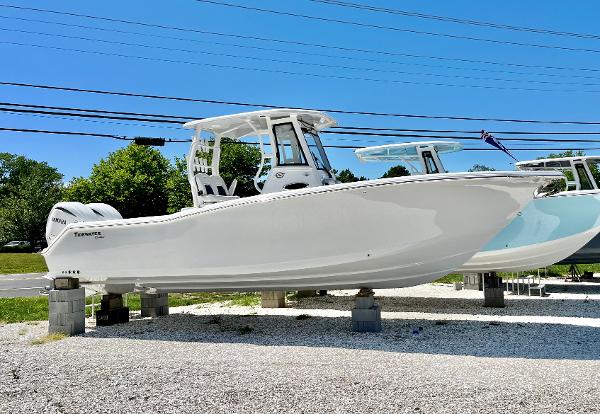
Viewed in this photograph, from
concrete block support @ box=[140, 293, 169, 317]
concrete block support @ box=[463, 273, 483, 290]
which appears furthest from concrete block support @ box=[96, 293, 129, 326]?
concrete block support @ box=[463, 273, 483, 290]

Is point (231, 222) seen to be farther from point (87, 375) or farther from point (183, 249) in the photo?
point (87, 375)

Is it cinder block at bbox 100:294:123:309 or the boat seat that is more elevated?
the boat seat

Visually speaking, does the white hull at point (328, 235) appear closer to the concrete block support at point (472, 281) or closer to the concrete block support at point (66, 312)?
the concrete block support at point (66, 312)

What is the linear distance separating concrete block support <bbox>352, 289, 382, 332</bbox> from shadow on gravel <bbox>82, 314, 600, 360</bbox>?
6.6 inches

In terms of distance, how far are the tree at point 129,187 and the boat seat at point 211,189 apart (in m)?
33.4

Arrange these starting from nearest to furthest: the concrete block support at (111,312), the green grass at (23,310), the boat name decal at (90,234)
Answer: the boat name decal at (90,234) → the concrete block support at (111,312) → the green grass at (23,310)

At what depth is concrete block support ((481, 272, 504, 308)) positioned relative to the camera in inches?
403

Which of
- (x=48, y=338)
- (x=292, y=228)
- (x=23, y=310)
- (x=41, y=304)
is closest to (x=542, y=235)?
(x=292, y=228)

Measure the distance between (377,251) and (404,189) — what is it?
3.03ft

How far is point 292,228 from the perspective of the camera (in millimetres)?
7160

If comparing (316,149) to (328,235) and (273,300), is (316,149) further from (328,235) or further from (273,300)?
(273,300)

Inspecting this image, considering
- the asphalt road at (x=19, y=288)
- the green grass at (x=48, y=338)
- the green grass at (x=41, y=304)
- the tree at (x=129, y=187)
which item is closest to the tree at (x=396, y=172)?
the green grass at (x=41, y=304)

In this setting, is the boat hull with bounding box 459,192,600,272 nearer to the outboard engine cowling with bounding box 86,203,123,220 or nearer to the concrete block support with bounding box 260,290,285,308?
the concrete block support with bounding box 260,290,285,308

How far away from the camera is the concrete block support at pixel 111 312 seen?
9266 mm
